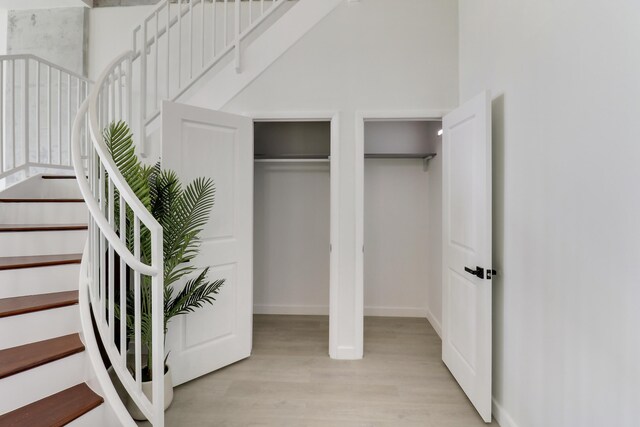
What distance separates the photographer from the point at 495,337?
208 centimetres

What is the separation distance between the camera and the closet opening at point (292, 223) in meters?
3.77

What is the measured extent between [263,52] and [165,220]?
1.72 metres

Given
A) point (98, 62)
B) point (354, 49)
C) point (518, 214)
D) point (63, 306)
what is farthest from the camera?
point (98, 62)

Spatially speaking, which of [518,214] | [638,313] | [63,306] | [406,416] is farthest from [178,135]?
[638,313]

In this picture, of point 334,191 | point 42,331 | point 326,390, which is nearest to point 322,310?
point 326,390

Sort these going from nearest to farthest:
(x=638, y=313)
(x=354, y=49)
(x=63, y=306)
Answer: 1. (x=638, y=313)
2. (x=63, y=306)
3. (x=354, y=49)

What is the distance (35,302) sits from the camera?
5.54 ft

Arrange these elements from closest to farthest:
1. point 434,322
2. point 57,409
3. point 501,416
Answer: point 57,409, point 501,416, point 434,322

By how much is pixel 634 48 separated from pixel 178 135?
8.10 ft

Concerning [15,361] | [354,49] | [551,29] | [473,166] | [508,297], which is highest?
[354,49]

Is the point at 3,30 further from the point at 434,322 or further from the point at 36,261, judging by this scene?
the point at 434,322

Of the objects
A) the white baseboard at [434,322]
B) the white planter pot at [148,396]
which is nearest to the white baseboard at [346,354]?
the white baseboard at [434,322]

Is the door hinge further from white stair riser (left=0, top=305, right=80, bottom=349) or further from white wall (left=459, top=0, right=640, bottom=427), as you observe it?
white stair riser (left=0, top=305, right=80, bottom=349)

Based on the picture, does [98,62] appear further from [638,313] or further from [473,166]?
[638,313]
